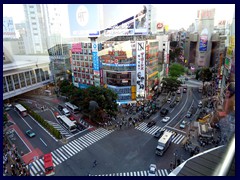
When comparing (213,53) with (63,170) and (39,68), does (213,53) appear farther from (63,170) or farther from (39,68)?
(63,170)

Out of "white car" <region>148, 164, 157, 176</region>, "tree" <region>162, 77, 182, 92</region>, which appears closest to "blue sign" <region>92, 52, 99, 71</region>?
"tree" <region>162, 77, 182, 92</region>

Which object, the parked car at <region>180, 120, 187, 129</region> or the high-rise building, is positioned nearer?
the parked car at <region>180, 120, 187, 129</region>

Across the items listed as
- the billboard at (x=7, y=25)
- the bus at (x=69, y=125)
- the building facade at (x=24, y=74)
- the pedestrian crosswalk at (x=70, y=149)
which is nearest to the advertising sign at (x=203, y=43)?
the building facade at (x=24, y=74)

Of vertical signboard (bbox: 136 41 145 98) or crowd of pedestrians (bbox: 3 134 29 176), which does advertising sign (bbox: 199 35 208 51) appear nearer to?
vertical signboard (bbox: 136 41 145 98)

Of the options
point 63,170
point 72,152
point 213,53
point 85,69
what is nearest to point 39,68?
point 85,69

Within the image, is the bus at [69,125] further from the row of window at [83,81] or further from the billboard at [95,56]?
the row of window at [83,81]

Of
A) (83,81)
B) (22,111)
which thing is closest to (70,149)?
(22,111)
